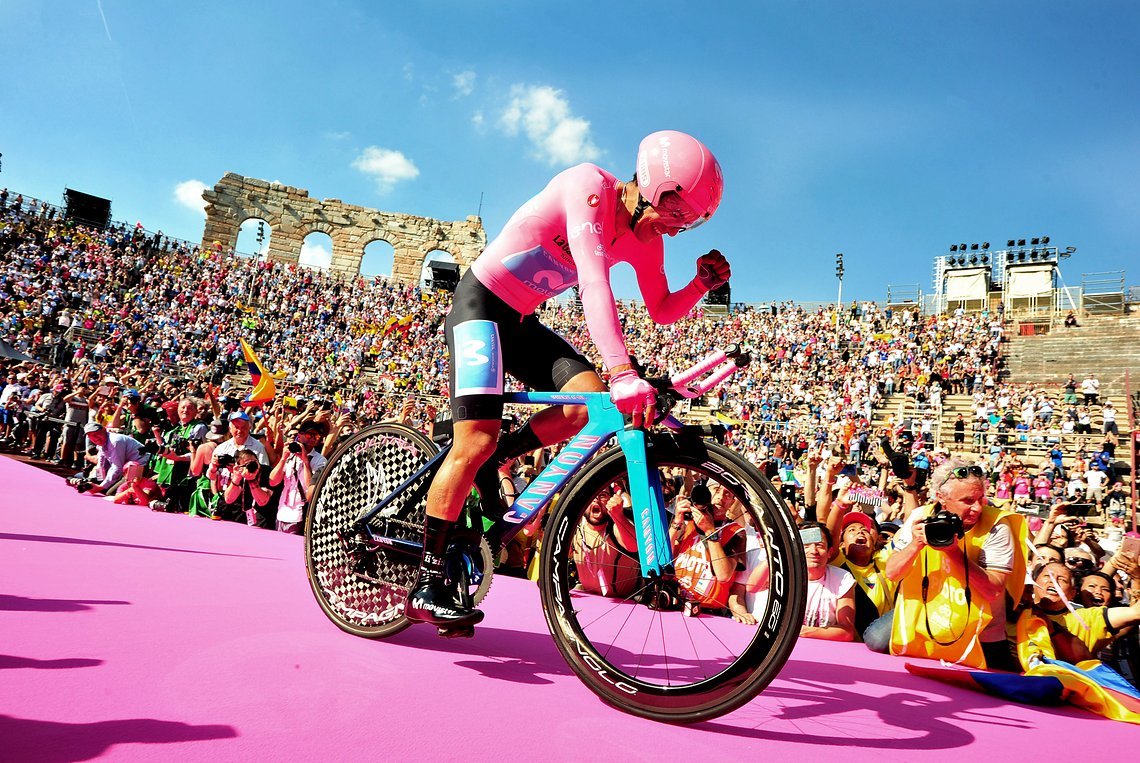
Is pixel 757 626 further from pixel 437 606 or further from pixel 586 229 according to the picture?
pixel 586 229

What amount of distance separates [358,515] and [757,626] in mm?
1804

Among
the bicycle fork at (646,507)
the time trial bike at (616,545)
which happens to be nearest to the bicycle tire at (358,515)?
the time trial bike at (616,545)

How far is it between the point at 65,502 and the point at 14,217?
3242cm

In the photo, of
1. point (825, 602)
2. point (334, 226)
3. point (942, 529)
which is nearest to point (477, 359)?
point (942, 529)

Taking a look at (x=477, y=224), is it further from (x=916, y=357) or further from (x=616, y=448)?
(x=616, y=448)

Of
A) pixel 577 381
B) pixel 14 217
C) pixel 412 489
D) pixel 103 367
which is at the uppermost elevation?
→ pixel 14 217

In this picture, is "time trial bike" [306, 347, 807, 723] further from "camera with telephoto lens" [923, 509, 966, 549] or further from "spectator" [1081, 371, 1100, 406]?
"spectator" [1081, 371, 1100, 406]

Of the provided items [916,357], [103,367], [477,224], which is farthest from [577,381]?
[477,224]

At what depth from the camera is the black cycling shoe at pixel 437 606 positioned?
2.23 meters

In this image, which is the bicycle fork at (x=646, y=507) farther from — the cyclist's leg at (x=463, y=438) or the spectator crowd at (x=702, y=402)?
the cyclist's leg at (x=463, y=438)

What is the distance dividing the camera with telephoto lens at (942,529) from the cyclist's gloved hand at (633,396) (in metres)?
1.89

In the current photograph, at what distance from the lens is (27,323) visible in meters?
23.0

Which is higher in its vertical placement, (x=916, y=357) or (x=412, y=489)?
(x=916, y=357)

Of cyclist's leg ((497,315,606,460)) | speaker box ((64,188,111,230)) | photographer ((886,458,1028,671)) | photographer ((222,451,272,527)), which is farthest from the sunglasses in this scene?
speaker box ((64,188,111,230))
